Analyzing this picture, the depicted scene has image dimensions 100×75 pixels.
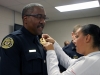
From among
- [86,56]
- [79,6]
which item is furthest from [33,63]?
[79,6]

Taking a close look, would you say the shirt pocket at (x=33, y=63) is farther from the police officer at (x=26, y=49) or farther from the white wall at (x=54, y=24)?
the white wall at (x=54, y=24)

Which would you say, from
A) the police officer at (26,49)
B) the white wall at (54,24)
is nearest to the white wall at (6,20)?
the white wall at (54,24)

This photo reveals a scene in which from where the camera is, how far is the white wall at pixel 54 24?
14.2 feet

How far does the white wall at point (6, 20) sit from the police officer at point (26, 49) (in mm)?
3149

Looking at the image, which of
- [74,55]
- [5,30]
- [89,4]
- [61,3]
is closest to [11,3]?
[5,30]

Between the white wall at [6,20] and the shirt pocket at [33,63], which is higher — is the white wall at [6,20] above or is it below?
above

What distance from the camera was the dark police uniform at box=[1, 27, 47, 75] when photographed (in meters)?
1.07

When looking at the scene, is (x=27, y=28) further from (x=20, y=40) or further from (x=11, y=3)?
(x=11, y=3)

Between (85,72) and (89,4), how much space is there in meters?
A: 3.42

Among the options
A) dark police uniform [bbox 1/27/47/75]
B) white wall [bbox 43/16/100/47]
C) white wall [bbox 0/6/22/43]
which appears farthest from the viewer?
white wall [bbox 43/16/100/47]

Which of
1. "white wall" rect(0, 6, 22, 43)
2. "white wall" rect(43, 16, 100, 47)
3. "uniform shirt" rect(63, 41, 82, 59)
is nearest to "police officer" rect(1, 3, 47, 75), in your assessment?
"uniform shirt" rect(63, 41, 82, 59)

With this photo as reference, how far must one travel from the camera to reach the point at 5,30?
4.39 metres

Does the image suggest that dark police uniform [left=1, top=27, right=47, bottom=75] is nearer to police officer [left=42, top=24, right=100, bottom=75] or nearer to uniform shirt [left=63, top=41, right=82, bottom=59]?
police officer [left=42, top=24, right=100, bottom=75]

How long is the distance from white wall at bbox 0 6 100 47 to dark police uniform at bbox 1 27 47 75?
126 inches
